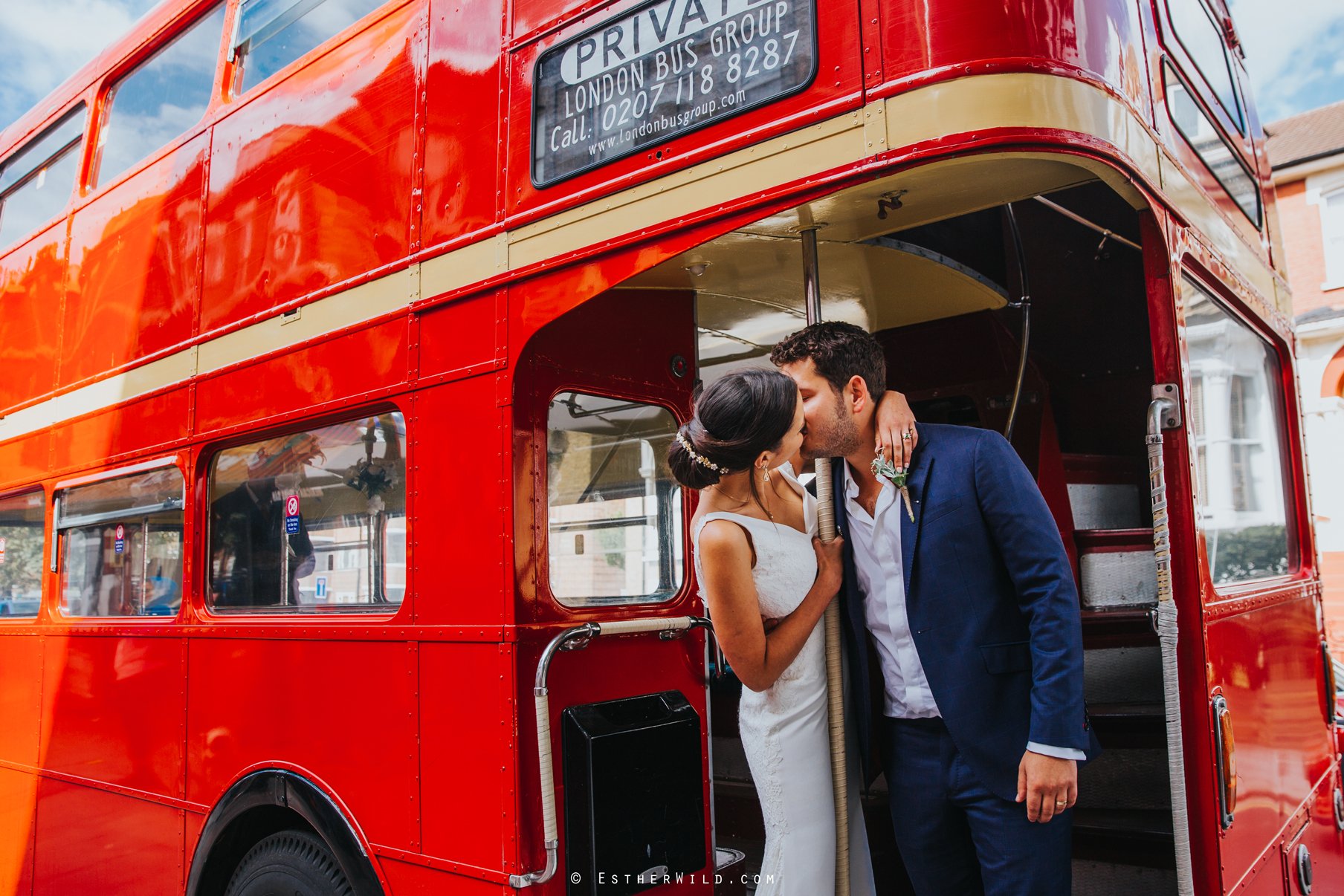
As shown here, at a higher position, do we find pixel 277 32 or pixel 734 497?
pixel 277 32

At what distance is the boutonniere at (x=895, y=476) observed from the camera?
2.08 meters

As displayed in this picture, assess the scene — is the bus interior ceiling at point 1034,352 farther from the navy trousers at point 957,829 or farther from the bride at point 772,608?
the navy trousers at point 957,829

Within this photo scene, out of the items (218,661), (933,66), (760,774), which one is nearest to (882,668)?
(760,774)

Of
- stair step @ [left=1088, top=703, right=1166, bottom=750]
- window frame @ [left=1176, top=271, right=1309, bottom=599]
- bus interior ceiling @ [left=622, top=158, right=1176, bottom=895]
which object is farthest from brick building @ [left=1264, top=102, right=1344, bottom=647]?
stair step @ [left=1088, top=703, right=1166, bottom=750]

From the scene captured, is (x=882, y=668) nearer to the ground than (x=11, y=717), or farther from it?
farther from it

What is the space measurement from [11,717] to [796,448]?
4.63 meters

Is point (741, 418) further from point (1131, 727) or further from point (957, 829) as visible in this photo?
point (1131, 727)

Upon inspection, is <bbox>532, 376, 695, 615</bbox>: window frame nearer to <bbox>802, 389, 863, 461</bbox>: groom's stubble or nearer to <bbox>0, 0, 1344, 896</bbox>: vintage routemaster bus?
<bbox>0, 0, 1344, 896</bbox>: vintage routemaster bus

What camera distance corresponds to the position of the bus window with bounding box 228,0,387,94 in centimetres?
324

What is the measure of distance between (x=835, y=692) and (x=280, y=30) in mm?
3270

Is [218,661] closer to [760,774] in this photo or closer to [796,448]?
[760,774]

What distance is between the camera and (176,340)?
3.65 m

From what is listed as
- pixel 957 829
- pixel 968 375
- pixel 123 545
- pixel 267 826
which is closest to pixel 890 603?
pixel 957 829

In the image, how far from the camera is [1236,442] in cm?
323
